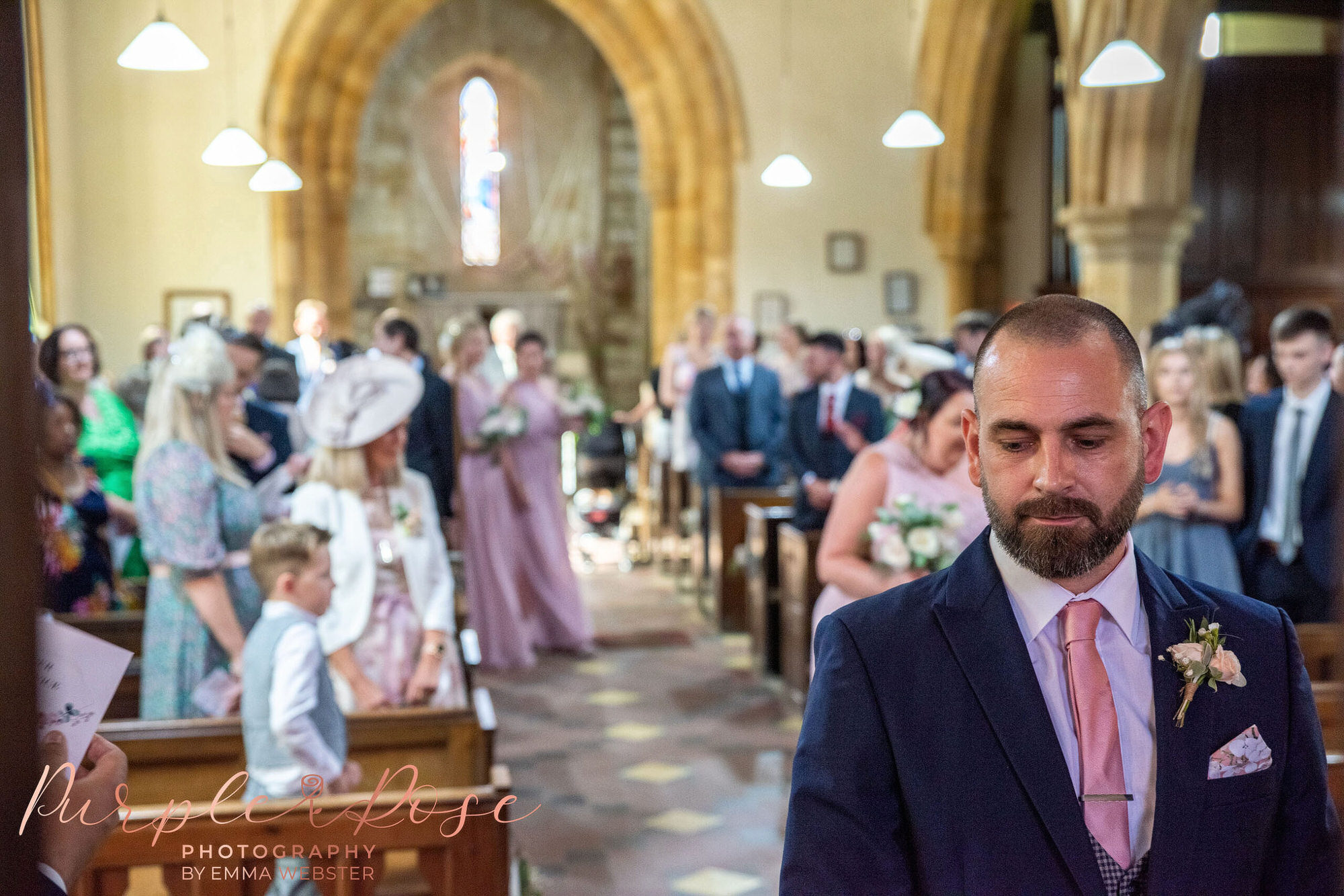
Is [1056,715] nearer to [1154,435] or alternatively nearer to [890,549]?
[1154,435]

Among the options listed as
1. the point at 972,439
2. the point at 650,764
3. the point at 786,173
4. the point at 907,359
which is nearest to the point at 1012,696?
the point at 972,439

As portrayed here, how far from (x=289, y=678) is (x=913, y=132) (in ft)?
20.0

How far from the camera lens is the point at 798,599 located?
6.59 metres

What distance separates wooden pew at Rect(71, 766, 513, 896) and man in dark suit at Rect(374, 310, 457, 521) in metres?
4.67

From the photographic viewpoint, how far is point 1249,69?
40.2 ft

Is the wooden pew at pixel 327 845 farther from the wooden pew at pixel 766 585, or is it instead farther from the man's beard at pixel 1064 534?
the wooden pew at pixel 766 585

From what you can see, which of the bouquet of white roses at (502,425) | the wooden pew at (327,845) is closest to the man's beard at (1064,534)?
the wooden pew at (327,845)

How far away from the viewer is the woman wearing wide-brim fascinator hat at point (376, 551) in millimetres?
3799

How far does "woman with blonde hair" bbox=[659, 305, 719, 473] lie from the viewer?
10133mm

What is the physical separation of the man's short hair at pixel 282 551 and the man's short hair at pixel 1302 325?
133 inches

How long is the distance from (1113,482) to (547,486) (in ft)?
21.6


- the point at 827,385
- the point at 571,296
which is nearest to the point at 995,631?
the point at 827,385

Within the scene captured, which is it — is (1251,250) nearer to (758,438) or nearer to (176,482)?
(758,438)

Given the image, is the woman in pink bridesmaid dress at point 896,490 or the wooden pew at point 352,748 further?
the woman in pink bridesmaid dress at point 896,490
